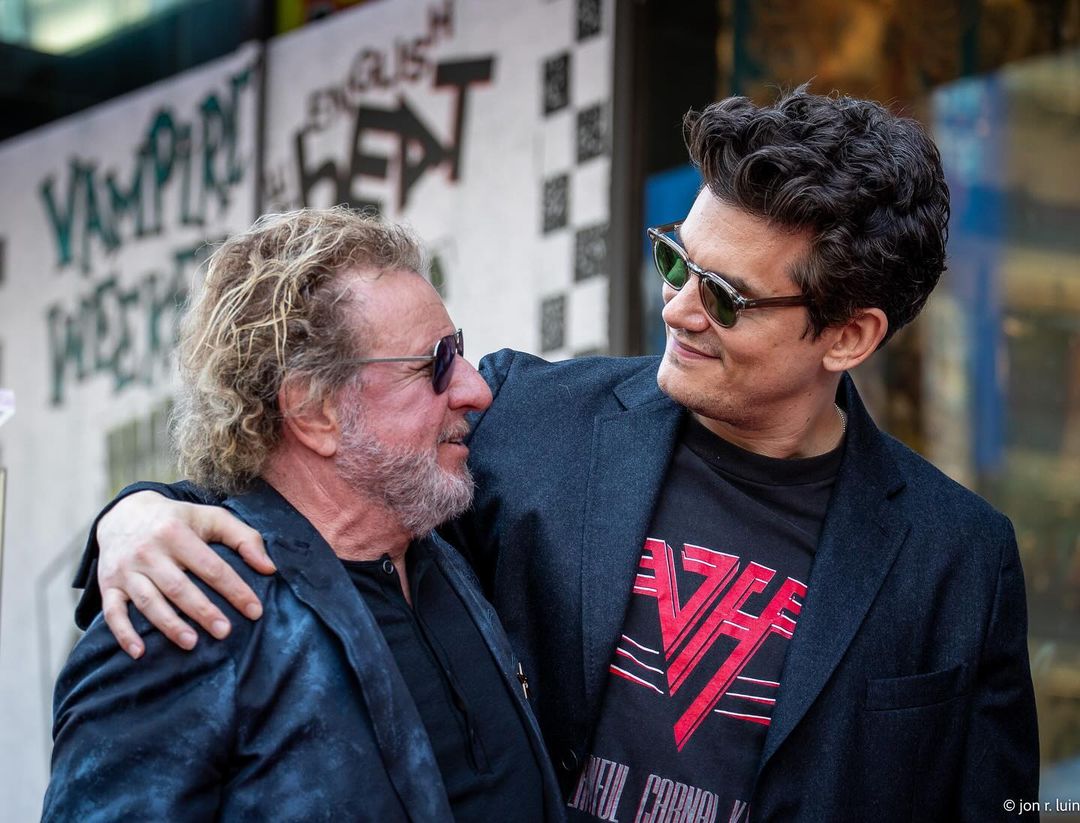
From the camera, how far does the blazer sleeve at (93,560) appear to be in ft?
6.12

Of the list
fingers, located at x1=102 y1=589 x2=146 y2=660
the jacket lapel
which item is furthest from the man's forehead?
fingers, located at x1=102 y1=589 x2=146 y2=660

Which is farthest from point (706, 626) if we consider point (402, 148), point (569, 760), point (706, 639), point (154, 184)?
point (154, 184)

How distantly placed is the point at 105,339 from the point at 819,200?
4127mm

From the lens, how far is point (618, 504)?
2203 millimetres

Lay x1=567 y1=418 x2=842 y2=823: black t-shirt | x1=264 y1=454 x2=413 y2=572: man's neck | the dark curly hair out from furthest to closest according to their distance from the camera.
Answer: the dark curly hair, x1=567 y1=418 x2=842 y2=823: black t-shirt, x1=264 y1=454 x2=413 y2=572: man's neck

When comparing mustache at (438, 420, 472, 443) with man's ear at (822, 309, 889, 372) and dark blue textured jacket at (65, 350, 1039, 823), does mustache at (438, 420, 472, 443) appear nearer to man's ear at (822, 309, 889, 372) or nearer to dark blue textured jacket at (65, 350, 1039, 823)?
dark blue textured jacket at (65, 350, 1039, 823)

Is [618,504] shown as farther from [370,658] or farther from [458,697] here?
[370,658]

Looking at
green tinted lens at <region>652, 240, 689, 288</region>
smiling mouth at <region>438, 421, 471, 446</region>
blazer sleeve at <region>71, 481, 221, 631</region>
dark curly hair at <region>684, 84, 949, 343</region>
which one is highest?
dark curly hair at <region>684, 84, 949, 343</region>

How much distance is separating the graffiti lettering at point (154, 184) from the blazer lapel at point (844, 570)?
345cm

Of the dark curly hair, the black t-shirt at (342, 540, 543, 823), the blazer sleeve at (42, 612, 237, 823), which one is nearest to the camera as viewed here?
the blazer sleeve at (42, 612, 237, 823)

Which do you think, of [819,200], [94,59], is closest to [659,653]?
[819,200]

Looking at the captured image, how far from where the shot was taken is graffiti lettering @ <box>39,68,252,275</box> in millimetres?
5148

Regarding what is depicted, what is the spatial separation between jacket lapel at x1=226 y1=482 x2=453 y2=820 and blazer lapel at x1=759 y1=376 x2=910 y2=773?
56cm

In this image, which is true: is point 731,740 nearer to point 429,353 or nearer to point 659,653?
point 659,653
